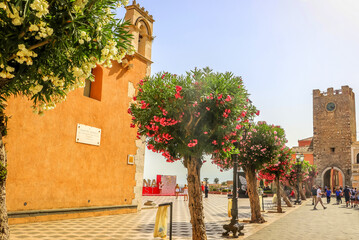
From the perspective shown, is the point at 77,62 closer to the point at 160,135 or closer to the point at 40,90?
the point at 40,90

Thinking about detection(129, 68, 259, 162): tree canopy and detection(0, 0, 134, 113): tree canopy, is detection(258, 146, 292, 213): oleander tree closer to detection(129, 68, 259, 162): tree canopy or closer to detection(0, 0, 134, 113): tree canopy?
detection(129, 68, 259, 162): tree canopy

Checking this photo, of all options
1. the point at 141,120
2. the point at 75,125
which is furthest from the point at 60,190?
the point at 141,120

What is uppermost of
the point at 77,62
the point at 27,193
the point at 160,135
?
the point at 77,62

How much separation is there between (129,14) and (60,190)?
31.8 ft

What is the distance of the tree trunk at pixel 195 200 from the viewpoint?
812 centimetres

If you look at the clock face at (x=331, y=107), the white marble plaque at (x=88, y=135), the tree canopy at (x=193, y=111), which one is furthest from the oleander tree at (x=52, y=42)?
the clock face at (x=331, y=107)

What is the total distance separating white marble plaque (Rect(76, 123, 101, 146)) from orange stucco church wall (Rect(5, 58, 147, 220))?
18cm

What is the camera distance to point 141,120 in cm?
798

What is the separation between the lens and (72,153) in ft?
40.6

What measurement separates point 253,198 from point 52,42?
12.6m

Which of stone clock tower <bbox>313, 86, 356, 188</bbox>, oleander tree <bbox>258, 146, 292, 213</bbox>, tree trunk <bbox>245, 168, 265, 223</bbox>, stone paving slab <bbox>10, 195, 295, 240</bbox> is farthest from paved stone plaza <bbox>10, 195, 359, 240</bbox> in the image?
stone clock tower <bbox>313, 86, 356, 188</bbox>

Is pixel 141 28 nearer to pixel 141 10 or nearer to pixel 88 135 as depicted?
pixel 141 10

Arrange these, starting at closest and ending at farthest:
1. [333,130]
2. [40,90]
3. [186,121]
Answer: [40,90] < [186,121] < [333,130]

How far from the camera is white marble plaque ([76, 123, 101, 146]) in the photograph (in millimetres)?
12711
